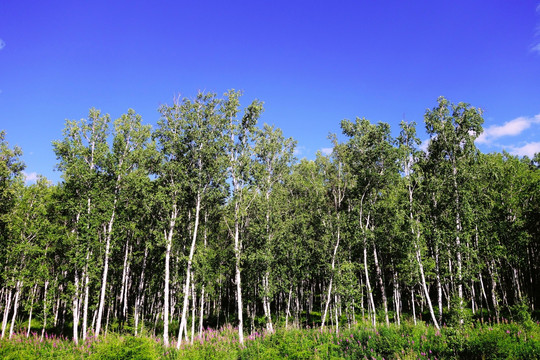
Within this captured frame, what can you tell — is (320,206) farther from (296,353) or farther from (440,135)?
(296,353)

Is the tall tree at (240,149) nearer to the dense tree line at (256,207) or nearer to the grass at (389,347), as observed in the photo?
the dense tree line at (256,207)

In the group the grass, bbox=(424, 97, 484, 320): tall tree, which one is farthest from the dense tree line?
the grass

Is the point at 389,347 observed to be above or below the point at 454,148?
below

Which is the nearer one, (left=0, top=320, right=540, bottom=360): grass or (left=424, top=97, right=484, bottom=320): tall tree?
(left=0, top=320, right=540, bottom=360): grass

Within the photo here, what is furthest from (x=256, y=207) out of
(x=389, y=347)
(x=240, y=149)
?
(x=389, y=347)

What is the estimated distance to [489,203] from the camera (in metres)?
26.5

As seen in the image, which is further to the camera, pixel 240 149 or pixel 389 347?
pixel 240 149

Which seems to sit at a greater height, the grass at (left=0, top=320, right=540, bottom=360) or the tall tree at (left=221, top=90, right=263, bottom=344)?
the tall tree at (left=221, top=90, right=263, bottom=344)

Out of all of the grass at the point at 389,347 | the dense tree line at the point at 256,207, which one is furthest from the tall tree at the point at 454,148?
the grass at the point at 389,347

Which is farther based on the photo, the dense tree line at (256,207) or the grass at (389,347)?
the dense tree line at (256,207)

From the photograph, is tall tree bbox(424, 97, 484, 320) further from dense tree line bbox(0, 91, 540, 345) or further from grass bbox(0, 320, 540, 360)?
grass bbox(0, 320, 540, 360)

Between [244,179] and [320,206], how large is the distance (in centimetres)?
835

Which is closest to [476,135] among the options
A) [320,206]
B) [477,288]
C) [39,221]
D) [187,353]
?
[320,206]

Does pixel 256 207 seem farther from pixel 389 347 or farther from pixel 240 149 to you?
pixel 389 347
